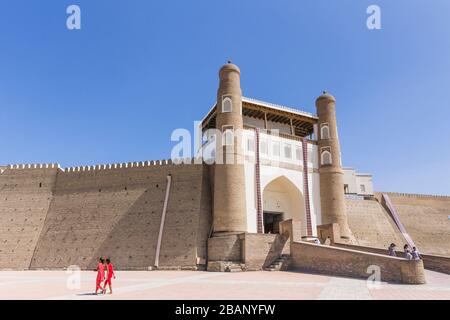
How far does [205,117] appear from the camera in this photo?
74.6ft

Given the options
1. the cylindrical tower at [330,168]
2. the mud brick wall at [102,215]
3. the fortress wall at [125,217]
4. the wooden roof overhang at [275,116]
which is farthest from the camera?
the wooden roof overhang at [275,116]

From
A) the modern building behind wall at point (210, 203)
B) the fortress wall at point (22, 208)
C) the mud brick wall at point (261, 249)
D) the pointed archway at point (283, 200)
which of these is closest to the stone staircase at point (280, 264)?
the modern building behind wall at point (210, 203)

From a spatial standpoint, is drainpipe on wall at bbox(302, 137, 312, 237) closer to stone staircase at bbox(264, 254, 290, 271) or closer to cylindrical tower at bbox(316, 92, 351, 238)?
cylindrical tower at bbox(316, 92, 351, 238)

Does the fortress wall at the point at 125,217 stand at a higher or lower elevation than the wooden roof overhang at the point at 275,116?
lower

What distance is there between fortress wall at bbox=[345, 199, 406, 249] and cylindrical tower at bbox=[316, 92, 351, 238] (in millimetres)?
2991

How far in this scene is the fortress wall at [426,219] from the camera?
23.9 m

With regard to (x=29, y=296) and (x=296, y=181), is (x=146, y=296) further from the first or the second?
(x=296, y=181)

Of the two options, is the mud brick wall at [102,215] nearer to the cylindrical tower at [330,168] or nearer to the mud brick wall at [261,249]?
the mud brick wall at [261,249]

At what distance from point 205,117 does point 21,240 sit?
12772 millimetres

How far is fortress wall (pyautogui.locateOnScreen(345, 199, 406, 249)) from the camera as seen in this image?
2248 cm

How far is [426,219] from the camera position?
86.9 ft
